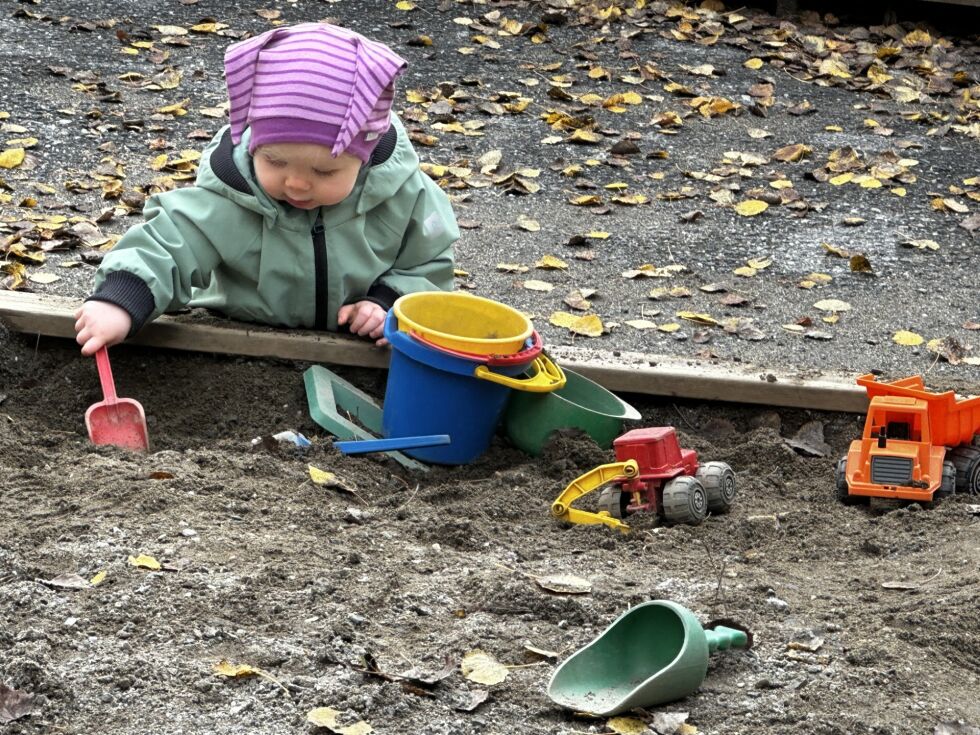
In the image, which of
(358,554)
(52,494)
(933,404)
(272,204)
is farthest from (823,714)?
(272,204)

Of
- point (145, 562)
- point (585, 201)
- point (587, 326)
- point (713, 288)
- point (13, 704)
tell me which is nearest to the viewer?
point (13, 704)

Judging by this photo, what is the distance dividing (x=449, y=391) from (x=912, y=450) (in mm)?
1146

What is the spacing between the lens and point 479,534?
120 inches

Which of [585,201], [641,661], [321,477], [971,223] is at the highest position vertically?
[641,661]

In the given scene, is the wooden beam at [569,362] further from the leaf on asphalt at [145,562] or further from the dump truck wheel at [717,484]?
the leaf on asphalt at [145,562]

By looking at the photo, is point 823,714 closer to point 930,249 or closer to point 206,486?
point 206,486

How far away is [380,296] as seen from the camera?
393 centimetres

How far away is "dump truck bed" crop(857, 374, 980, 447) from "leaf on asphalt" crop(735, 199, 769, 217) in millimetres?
2543

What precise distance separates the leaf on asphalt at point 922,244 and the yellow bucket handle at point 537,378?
2.42m

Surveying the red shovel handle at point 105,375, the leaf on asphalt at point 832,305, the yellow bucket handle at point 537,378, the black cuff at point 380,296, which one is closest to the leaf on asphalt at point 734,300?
the leaf on asphalt at point 832,305

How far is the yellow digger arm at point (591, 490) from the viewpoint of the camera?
3.19 m

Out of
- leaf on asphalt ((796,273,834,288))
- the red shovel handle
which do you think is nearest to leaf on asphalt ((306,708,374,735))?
the red shovel handle

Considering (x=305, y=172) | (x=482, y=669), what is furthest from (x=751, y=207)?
(x=482, y=669)

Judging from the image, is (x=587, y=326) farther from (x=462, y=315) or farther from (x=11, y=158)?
(x=11, y=158)
